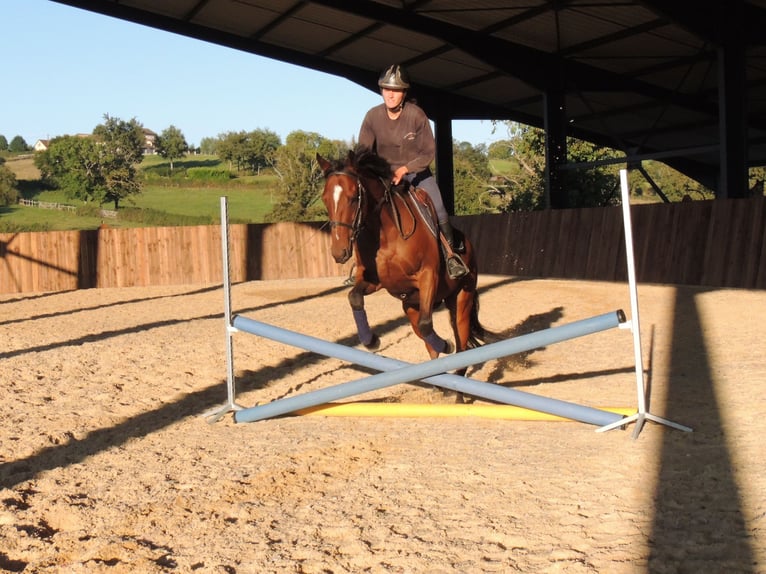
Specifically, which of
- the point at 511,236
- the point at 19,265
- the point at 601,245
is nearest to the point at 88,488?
the point at 601,245

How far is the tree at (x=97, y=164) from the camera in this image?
74000mm

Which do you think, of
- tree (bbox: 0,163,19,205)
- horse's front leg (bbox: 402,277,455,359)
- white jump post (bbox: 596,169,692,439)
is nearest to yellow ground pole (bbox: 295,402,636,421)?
white jump post (bbox: 596,169,692,439)

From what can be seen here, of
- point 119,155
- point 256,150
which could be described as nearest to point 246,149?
point 256,150

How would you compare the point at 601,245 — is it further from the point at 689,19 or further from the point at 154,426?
the point at 154,426

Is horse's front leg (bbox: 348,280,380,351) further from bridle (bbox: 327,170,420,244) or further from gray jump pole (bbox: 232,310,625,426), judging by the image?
gray jump pole (bbox: 232,310,625,426)

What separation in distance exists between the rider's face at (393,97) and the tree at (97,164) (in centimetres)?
7072

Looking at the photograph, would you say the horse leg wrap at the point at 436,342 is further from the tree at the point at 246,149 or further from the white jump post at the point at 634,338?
the tree at the point at 246,149

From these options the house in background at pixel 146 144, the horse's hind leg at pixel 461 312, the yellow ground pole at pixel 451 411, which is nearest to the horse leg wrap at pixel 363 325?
the yellow ground pole at pixel 451 411

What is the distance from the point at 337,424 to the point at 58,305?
1384cm

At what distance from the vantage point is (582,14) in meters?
20.0

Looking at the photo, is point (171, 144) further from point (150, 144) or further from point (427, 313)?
point (427, 313)

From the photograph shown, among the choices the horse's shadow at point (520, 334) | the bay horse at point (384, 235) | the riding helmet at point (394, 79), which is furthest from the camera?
the horse's shadow at point (520, 334)

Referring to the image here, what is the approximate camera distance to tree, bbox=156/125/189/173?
365 ft

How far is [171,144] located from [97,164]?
34.6 metres
